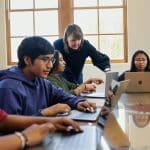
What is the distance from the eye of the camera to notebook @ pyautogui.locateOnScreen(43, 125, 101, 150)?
3.64 feet

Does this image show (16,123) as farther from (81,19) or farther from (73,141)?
(81,19)

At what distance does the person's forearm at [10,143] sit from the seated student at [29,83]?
472 millimetres

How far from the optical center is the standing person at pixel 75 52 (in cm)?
334

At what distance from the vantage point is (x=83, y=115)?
1701 mm

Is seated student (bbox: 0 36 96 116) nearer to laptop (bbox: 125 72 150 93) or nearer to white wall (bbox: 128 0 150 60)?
laptop (bbox: 125 72 150 93)

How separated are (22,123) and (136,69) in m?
2.59

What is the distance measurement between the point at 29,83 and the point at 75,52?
1.93 metres

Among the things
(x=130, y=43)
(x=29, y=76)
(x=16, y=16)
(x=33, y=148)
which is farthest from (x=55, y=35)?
(x=33, y=148)

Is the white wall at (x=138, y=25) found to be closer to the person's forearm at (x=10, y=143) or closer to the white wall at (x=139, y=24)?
the white wall at (x=139, y=24)

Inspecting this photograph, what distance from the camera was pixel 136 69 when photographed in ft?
12.5

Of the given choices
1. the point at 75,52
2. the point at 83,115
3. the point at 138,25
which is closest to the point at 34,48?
the point at 83,115

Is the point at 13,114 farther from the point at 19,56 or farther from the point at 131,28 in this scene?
the point at 131,28

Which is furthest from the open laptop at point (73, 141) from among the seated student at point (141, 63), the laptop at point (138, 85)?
the seated student at point (141, 63)

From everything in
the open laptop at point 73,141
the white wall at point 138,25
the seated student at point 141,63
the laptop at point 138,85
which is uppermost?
the white wall at point 138,25
